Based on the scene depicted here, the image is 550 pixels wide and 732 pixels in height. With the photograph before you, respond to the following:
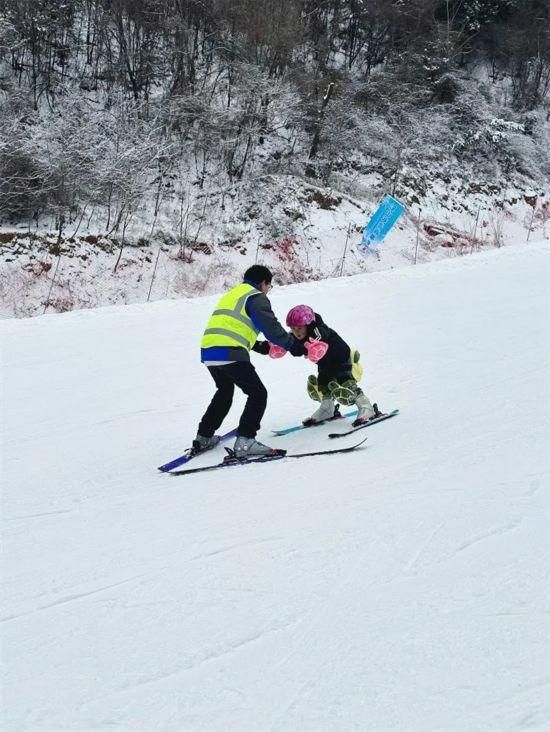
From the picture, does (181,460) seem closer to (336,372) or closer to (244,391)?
(244,391)

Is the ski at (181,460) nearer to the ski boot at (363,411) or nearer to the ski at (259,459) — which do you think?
the ski at (259,459)

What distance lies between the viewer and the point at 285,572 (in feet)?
10.1

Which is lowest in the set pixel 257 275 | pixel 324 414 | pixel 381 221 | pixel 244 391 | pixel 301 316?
pixel 324 414

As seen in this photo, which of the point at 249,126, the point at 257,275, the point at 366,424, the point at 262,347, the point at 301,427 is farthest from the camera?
the point at 249,126

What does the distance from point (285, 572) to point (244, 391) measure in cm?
237

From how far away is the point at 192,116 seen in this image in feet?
63.2

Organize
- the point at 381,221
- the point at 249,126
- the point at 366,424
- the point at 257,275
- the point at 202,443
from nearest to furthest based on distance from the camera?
the point at 257,275 < the point at 202,443 < the point at 366,424 < the point at 381,221 < the point at 249,126

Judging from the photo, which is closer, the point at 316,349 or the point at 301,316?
the point at 316,349

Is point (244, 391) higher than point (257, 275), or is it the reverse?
point (257, 275)

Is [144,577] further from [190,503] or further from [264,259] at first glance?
[264,259]

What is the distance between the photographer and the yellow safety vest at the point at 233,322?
16.7ft

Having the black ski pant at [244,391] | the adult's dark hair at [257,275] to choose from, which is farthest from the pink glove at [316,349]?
the adult's dark hair at [257,275]

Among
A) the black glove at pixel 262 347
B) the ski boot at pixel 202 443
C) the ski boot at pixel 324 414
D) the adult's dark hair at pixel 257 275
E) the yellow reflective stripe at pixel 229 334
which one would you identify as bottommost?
the ski boot at pixel 202 443

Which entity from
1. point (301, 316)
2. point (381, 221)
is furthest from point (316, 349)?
point (381, 221)
